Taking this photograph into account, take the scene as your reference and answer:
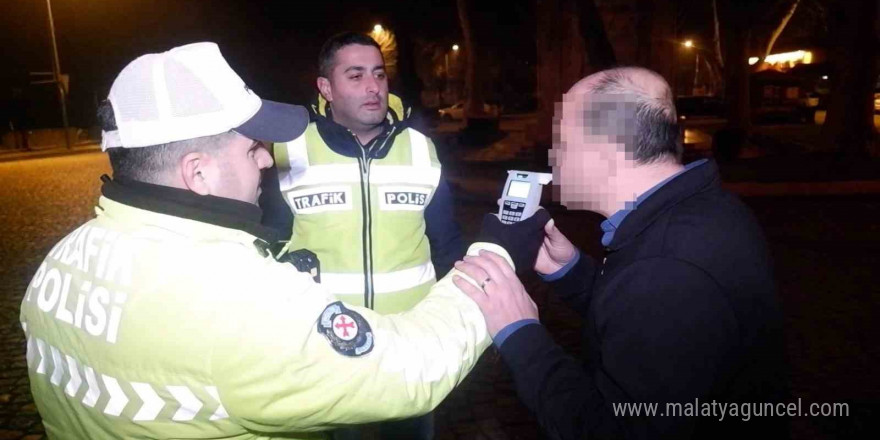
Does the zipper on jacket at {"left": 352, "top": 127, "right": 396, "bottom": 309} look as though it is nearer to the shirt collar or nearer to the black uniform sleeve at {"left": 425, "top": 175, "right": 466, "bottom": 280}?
the black uniform sleeve at {"left": 425, "top": 175, "right": 466, "bottom": 280}

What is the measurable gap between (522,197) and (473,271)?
38 cm

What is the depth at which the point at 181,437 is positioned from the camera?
1361 millimetres

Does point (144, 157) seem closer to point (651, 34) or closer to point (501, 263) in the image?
point (501, 263)

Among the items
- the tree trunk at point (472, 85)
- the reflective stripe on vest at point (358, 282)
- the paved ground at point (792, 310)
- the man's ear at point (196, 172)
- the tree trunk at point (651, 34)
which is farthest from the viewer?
the tree trunk at point (472, 85)

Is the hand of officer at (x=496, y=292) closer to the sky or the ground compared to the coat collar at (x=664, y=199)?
closer to the ground

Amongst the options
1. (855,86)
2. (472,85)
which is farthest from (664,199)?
(472,85)

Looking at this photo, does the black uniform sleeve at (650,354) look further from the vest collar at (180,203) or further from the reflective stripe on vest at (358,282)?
the reflective stripe on vest at (358,282)

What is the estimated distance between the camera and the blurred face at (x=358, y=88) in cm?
281

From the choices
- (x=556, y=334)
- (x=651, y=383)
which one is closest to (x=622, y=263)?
(x=651, y=383)

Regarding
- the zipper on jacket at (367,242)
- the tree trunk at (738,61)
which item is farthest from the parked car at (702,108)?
the zipper on jacket at (367,242)

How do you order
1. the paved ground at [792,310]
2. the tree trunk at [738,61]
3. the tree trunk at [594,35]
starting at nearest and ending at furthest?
the paved ground at [792,310], the tree trunk at [594,35], the tree trunk at [738,61]

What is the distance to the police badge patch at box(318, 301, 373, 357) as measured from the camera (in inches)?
53.3

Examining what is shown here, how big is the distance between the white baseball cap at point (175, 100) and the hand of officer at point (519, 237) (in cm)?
76

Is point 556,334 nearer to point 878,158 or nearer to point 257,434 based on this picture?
point 257,434
